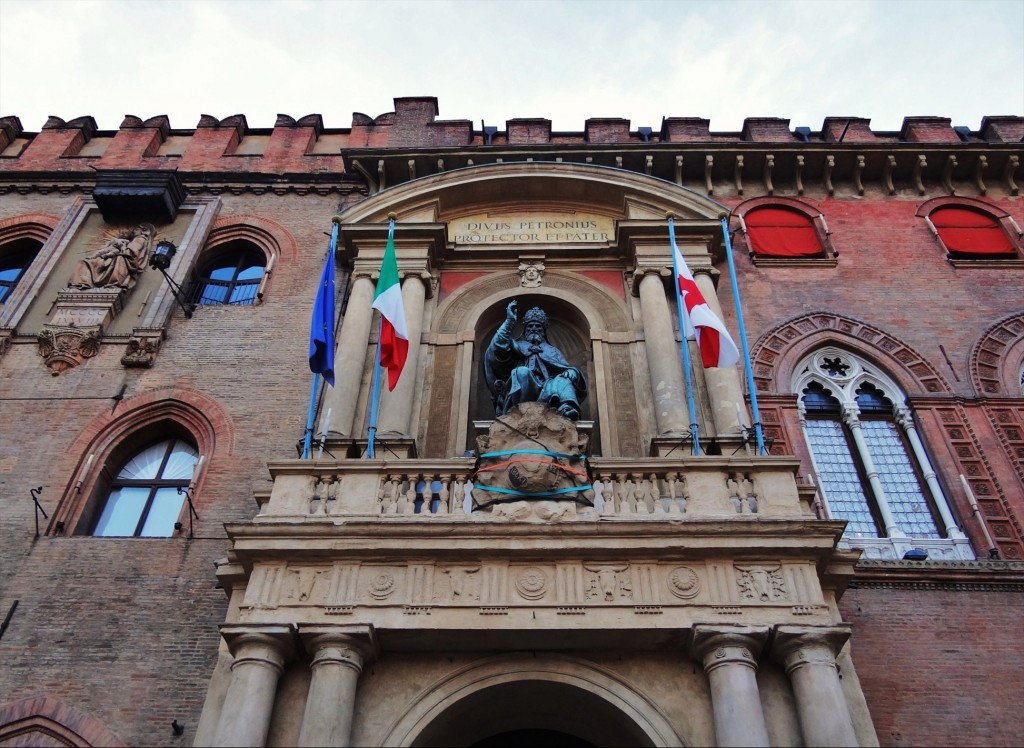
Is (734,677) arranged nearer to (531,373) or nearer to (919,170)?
(531,373)

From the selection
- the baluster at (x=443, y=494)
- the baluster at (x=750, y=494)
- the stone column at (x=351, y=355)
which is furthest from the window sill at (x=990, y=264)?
the baluster at (x=443, y=494)

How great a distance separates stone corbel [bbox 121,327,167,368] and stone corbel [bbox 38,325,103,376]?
0.54 metres

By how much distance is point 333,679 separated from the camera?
767cm

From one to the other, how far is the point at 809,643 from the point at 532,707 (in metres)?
2.73

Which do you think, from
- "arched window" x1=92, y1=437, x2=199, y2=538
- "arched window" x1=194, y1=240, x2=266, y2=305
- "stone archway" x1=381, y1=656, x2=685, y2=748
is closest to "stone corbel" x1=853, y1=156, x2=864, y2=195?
"arched window" x1=194, y1=240, x2=266, y2=305

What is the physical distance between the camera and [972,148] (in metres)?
15.2

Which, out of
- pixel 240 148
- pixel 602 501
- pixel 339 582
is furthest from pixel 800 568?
pixel 240 148

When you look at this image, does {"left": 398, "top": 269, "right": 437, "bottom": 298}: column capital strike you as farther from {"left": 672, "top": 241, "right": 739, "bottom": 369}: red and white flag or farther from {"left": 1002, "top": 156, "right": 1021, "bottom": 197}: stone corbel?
{"left": 1002, "top": 156, "right": 1021, "bottom": 197}: stone corbel

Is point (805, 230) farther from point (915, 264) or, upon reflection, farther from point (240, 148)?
point (240, 148)

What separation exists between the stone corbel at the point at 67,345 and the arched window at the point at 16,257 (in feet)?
9.00

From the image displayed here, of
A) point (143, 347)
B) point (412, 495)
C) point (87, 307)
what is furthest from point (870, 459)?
point (87, 307)

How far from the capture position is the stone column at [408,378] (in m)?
10.9

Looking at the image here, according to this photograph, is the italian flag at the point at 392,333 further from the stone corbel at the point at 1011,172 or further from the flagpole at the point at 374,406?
the stone corbel at the point at 1011,172

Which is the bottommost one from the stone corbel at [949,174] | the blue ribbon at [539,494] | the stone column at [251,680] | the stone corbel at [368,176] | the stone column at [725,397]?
the stone column at [251,680]
